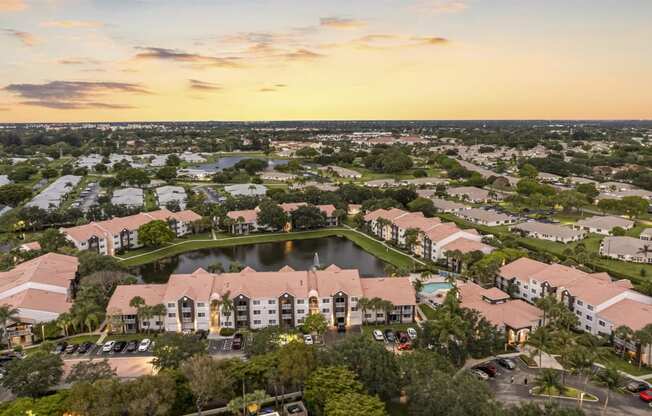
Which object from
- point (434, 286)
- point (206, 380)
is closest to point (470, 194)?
point (434, 286)

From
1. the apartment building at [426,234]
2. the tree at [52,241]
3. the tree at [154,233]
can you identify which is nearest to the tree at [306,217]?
the apartment building at [426,234]

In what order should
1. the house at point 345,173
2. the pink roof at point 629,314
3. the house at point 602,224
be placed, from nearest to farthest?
the pink roof at point 629,314 < the house at point 602,224 < the house at point 345,173

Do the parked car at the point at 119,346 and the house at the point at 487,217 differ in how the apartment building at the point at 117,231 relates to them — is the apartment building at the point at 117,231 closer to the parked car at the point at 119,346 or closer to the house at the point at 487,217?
the parked car at the point at 119,346

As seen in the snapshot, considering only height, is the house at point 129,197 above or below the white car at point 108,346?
above

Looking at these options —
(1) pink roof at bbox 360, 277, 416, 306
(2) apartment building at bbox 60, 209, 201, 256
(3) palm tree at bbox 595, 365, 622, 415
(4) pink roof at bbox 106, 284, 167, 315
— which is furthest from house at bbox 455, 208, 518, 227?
(4) pink roof at bbox 106, 284, 167, 315

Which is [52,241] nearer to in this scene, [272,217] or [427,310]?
[272,217]

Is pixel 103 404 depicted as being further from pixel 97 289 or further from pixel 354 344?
pixel 97 289

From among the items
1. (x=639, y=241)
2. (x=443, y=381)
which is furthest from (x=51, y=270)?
(x=639, y=241)
